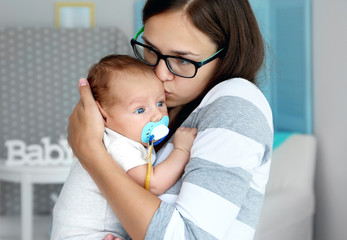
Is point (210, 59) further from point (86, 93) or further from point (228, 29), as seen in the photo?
point (86, 93)

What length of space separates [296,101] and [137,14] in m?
1.71

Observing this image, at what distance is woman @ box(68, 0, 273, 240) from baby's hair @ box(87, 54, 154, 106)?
0.10 feet

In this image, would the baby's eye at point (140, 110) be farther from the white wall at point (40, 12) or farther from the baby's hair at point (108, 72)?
the white wall at point (40, 12)

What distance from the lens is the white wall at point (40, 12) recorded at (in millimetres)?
3963

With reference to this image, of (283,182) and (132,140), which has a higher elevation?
(132,140)

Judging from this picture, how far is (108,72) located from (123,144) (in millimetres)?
202

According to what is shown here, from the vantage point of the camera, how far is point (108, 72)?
1186mm

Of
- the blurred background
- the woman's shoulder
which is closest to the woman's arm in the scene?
the woman's shoulder

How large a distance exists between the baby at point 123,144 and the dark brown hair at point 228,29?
0.17 metres

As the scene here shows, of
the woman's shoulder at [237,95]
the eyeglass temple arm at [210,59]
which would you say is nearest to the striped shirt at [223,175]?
the woman's shoulder at [237,95]

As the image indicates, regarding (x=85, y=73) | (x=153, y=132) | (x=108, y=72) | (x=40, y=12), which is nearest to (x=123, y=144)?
(x=153, y=132)

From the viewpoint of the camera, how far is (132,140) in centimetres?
118

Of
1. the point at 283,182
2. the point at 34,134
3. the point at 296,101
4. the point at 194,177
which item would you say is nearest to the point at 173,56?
the point at 194,177

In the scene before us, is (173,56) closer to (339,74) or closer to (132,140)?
(132,140)
